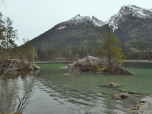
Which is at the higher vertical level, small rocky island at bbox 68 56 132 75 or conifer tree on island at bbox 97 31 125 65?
conifer tree on island at bbox 97 31 125 65

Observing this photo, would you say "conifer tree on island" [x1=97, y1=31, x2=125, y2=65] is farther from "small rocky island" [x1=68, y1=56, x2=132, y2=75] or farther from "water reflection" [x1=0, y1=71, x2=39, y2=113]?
"water reflection" [x1=0, y1=71, x2=39, y2=113]

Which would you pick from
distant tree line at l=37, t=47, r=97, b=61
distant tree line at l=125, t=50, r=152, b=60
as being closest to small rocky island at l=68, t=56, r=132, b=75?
distant tree line at l=37, t=47, r=97, b=61

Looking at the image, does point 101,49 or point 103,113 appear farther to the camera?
point 101,49

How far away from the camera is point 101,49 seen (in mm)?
32312

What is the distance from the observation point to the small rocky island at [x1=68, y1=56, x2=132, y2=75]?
28.8 meters

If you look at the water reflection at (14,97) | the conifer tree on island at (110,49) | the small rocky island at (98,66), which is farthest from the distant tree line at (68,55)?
the water reflection at (14,97)

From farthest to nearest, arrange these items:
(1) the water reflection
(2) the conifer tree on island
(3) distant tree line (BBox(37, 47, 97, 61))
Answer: (3) distant tree line (BBox(37, 47, 97, 61)) < (2) the conifer tree on island < (1) the water reflection

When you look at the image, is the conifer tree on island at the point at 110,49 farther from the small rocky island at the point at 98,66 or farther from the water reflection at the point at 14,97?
the water reflection at the point at 14,97

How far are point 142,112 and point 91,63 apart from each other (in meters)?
26.6

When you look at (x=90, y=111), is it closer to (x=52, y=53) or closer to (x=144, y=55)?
(x=52, y=53)

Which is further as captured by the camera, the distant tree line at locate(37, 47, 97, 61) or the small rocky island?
the distant tree line at locate(37, 47, 97, 61)

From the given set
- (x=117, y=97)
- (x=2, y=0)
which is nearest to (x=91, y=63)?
(x=117, y=97)

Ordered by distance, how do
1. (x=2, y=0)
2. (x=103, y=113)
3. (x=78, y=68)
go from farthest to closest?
(x=78, y=68)
(x=103, y=113)
(x=2, y=0)

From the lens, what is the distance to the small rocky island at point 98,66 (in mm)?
28844
